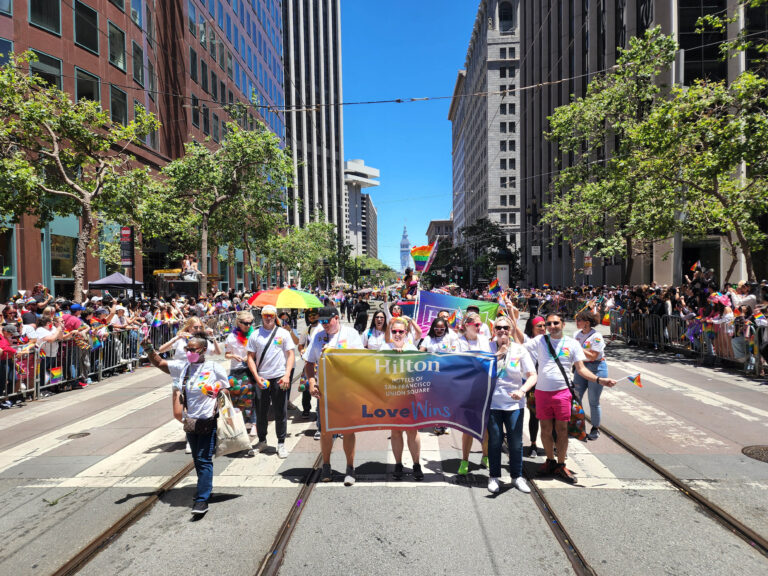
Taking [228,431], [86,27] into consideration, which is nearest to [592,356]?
[228,431]

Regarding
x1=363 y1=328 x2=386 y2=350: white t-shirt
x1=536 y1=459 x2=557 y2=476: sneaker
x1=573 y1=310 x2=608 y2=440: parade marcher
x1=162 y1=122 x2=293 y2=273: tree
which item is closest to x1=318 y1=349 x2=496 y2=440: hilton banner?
x1=536 y1=459 x2=557 y2=476: sneaker

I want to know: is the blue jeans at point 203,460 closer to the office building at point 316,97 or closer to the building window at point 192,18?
the building window at point 192,18

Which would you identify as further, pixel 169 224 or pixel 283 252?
pixel 283 252

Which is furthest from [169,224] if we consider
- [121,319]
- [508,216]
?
[508,216]

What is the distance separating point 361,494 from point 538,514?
1665mm

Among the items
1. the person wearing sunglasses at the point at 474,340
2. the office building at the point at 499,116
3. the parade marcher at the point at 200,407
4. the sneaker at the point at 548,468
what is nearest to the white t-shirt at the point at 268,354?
the parade marcher at the point at 200,407

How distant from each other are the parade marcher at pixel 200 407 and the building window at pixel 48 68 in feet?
73.2

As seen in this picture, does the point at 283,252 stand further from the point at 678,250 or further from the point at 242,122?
the point at 678,250

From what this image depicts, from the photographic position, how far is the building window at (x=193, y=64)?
35.1 meters

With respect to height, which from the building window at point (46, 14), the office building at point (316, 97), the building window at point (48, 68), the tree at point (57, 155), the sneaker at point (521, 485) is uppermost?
the office building at point (316, 97)

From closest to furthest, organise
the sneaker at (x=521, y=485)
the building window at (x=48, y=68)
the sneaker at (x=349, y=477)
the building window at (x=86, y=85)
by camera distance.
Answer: the sneaker at (x=521, y=485) < the sneaker at (x=349, y=477) < the building window at (x=48, y=68) < the building window at (x=86, y=85)

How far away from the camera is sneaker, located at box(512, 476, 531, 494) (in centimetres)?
486

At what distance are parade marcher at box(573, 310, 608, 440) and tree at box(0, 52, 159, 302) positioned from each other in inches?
544

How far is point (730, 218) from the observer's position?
13.4m
